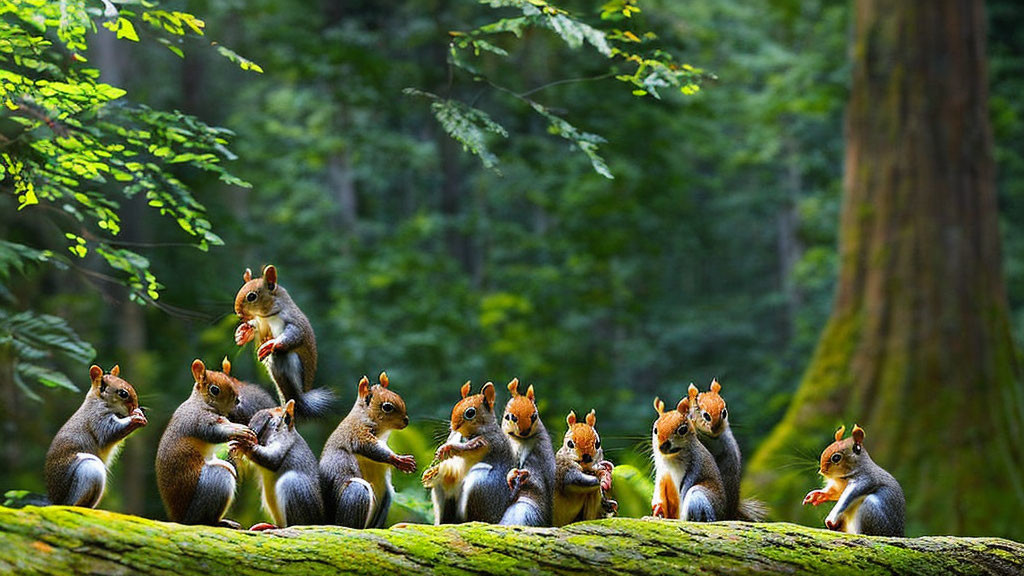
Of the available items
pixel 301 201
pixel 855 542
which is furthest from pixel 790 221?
pixel 855 542

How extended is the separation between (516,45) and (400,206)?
8.12 m

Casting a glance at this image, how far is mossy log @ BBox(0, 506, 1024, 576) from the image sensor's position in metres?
2.62

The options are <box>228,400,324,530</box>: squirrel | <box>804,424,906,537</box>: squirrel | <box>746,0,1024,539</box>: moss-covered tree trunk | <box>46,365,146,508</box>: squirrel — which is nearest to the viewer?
<box>46,365,146,508</box>: squirrel

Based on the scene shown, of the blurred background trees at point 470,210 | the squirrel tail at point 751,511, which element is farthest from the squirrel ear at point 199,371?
the blurred background trees at point 470,210

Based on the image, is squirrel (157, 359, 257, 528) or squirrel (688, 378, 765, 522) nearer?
squirrel (157, 359, 257, 528)

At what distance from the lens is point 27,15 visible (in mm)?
3334

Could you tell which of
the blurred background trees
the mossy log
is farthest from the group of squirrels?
the blurred background trees

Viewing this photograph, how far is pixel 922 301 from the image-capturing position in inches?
321

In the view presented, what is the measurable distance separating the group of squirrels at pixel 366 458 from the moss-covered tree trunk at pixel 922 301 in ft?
13.8

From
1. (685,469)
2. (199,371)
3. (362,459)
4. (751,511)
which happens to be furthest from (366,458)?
(751,511)

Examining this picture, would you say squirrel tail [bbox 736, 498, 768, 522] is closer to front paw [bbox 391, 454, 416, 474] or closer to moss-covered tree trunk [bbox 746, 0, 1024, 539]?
front paw [bbox 391, 454, 416, 474]

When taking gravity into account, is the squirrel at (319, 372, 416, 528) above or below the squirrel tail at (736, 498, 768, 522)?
below

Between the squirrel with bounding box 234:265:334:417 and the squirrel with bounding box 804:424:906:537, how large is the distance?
1.62 m

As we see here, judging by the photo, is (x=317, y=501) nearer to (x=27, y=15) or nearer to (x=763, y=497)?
(x=27, y=15)
